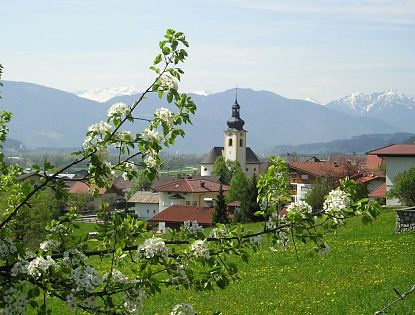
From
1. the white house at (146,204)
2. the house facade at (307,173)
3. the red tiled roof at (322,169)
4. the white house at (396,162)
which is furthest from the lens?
the white house at (146,204)

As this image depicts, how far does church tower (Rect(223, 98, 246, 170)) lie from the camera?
14050 cm

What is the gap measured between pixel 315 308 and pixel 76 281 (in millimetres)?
9245

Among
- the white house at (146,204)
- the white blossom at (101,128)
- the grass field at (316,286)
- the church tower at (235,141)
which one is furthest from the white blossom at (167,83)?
the church tower at (235,141)

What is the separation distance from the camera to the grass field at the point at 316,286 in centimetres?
1281

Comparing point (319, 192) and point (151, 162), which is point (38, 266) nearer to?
point (151, 162)

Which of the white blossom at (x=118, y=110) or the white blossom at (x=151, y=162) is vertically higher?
the white blossom at (x=118, y=110)

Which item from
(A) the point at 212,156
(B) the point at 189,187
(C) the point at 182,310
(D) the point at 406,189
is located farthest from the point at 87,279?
(A) the point at 212,156

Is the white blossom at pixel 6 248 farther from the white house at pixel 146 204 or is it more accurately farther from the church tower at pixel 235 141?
the church tower at pixel 235 141

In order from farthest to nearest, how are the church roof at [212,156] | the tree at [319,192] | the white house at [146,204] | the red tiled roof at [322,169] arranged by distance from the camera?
the church roof at [212,156] → the white house at [146,204] → the red tiled roof at [322,169] → the tree at [319,192]

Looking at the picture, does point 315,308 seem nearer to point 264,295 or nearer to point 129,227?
point 264,295

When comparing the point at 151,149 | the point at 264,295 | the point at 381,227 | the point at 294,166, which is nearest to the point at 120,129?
the point at 151,149

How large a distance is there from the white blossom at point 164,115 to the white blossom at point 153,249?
1.13 metres

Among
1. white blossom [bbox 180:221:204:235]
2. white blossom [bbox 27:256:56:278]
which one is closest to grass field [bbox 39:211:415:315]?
white blossom [bbox 180:221:204:235]

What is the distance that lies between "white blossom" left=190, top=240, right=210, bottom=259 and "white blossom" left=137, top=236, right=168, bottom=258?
0.33 metres
